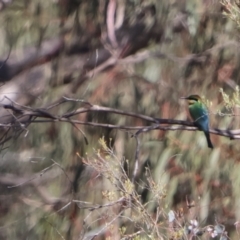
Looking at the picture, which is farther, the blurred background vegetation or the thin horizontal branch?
the blurred background vegetation

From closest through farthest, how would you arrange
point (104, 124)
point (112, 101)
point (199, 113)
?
point (104, 124) → point (199, 113) → point (112, 101)

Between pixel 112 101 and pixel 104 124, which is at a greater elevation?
pixel 104 124

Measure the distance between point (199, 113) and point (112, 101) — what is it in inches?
18.5

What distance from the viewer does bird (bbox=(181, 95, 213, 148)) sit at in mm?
2729

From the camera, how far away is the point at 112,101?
3141 millimetres

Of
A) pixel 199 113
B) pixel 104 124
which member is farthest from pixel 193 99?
pixel 104 124

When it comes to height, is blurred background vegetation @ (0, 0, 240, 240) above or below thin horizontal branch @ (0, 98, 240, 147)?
below

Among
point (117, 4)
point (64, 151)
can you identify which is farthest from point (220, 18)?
point (64, 151)

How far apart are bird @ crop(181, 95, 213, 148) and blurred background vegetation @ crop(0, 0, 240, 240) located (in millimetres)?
57

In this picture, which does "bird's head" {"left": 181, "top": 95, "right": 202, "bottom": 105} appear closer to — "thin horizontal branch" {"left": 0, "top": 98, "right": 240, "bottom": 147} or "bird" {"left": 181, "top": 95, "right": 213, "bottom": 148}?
"bird" {"left": 181, "top": 95, "right": 213, "bottom": 148}

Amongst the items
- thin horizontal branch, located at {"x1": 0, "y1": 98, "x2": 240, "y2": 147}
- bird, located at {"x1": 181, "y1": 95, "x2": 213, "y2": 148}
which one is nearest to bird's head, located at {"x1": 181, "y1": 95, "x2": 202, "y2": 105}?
bird, located at {"x1": 181, "y1": 95, "x2": 213, "y2": 148}

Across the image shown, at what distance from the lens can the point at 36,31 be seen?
333 cm

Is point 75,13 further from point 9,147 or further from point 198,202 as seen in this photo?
point 198,202

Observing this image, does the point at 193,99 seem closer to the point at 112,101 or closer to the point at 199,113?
the point at 199,113
